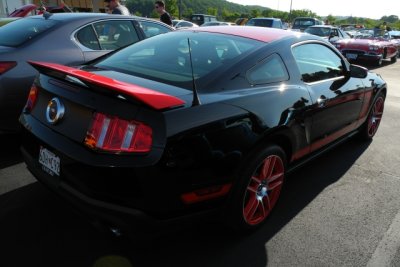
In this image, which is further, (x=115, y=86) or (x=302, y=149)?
(x=302, y=149)

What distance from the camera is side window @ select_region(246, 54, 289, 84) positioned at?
8.99 ft

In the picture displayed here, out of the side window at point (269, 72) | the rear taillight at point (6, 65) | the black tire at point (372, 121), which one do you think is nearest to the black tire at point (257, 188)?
the side window at point (269, 72)

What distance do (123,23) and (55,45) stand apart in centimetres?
120

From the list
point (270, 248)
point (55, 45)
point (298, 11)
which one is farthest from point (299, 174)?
point (298, 11)

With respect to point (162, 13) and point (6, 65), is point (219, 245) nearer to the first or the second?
point (6, 65)

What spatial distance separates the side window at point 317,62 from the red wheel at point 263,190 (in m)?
0.86

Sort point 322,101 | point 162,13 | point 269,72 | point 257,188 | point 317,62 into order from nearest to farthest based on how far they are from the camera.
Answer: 1. point 257,188
2. point 269,72
3. point 322,101
4. point 317,62
5. point 162,13

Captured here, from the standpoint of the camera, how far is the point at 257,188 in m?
2.71

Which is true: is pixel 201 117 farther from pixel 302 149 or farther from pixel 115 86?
pixel 302 149

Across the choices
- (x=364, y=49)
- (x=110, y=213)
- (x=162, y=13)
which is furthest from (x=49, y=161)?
(x=364, y=49)

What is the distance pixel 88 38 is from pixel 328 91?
2.81m

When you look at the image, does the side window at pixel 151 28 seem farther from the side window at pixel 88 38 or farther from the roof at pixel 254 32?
the roof at pixel 254 32

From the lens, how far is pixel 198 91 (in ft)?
7.79

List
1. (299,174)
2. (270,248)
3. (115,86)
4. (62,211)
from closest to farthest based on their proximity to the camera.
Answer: (115,86), (270,248), (62,211), (299,174)
